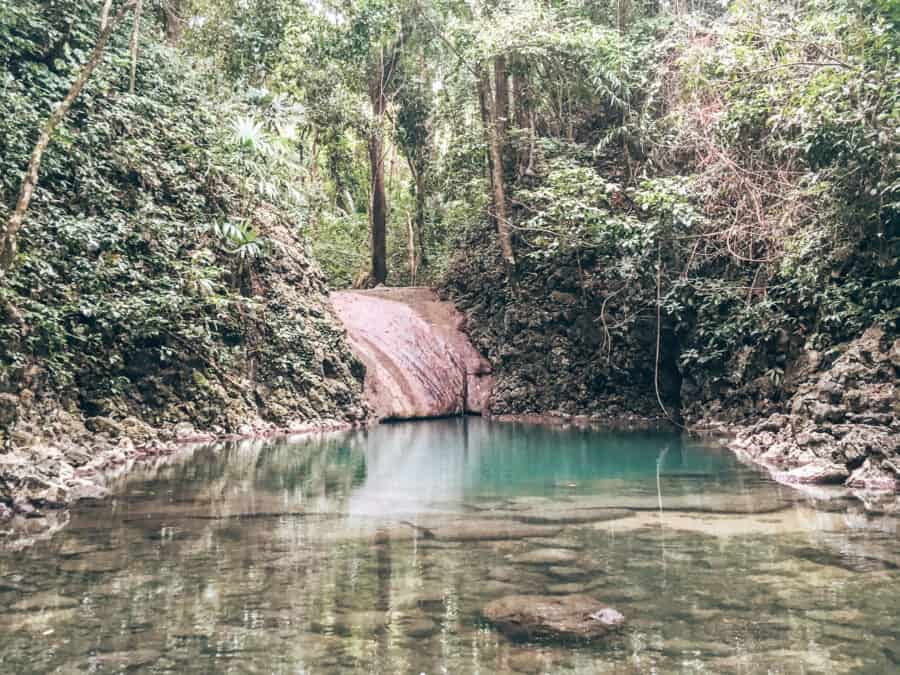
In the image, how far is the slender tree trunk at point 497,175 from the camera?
62.2ft

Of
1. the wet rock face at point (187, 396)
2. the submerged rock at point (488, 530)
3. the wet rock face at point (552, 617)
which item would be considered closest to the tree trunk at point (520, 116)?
the wet rock face at point (187, 396)

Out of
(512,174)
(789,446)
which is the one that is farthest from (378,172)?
A: (789,446)

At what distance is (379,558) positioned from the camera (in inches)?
189

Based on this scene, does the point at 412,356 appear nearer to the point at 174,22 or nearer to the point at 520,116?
the point at 520,116

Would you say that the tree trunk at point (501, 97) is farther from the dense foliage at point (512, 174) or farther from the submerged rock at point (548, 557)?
the submerged rock at point (548, 557)

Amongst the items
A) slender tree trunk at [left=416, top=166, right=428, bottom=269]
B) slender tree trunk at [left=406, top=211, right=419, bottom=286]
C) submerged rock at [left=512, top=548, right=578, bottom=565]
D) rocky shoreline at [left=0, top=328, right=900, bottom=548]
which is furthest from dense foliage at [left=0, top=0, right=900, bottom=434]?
submerged rock at [left=512, top=548, right=578, bottom=565]

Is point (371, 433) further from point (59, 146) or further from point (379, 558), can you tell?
point (379, 558)

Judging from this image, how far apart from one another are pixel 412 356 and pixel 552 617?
49.6ft

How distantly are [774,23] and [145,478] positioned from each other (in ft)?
34.2

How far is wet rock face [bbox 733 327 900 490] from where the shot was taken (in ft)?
25.4

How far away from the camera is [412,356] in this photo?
18.6 metres

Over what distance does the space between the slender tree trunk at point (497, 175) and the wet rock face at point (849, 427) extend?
970cm

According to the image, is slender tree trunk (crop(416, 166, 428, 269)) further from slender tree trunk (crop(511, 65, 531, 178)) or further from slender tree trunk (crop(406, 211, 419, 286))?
slender tree trunk (crop(511, 65, 531, 178))

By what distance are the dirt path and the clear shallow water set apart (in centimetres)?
956
